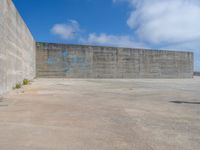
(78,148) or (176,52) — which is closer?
(78,148)

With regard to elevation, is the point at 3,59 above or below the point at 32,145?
above

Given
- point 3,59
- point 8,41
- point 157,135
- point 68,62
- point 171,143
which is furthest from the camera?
point 68,62

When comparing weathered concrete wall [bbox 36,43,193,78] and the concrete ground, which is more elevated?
weathered concrete wall [bbox 36,43,193,78]

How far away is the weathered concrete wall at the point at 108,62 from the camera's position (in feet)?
54.5

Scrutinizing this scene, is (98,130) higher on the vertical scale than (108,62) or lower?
lower

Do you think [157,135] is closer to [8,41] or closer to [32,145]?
[32,145]

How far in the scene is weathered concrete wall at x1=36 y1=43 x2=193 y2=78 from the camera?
16623 mm

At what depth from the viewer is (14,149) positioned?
2.02m

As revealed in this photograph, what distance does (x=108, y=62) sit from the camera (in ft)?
60.3

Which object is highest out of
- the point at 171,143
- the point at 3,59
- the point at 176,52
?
the point at 176,52

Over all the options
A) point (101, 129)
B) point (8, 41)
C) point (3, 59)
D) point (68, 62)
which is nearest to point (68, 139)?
point (101, 129)

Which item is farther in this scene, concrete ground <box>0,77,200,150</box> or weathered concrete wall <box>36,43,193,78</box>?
weathered concrete wall <box>36,43,193,78</box>

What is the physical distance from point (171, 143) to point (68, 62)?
1531cm

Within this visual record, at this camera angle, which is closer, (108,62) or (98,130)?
(98,130)
